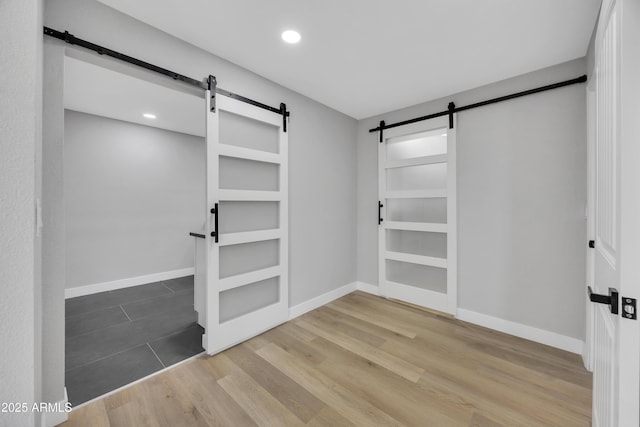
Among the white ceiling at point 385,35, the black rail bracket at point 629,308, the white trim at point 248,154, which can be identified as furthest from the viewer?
the white trim at point 248,154

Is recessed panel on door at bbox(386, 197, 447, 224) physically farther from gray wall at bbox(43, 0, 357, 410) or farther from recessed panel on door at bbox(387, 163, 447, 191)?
gray wall at bbox(43, 0, 357, 410)

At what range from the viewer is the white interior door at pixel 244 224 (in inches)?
88.4

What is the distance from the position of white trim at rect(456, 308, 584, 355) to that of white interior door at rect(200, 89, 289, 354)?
6.70 ft

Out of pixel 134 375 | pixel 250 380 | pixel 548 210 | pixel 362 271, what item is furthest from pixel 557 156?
pixel 134 375

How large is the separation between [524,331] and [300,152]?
2.95 meters

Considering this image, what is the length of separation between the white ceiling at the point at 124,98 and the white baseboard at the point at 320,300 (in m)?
2.47

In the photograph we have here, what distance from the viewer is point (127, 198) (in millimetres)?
4094

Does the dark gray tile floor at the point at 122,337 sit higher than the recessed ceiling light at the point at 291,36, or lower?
lower

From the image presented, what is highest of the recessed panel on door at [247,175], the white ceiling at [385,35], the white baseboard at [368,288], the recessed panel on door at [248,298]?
the white ceiling at [385,35]

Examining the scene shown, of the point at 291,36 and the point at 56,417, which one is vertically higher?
the point at 291,36

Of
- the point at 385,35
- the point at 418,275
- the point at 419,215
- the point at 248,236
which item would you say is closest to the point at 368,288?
the point at 418,275

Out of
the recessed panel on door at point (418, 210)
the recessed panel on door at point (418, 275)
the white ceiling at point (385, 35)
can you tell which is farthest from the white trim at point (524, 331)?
the white ceiling at point (385, 35)

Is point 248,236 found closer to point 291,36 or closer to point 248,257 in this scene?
point 248,257

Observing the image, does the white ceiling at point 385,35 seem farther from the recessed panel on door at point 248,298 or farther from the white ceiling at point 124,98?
the recessed panel on door at point 248,298
